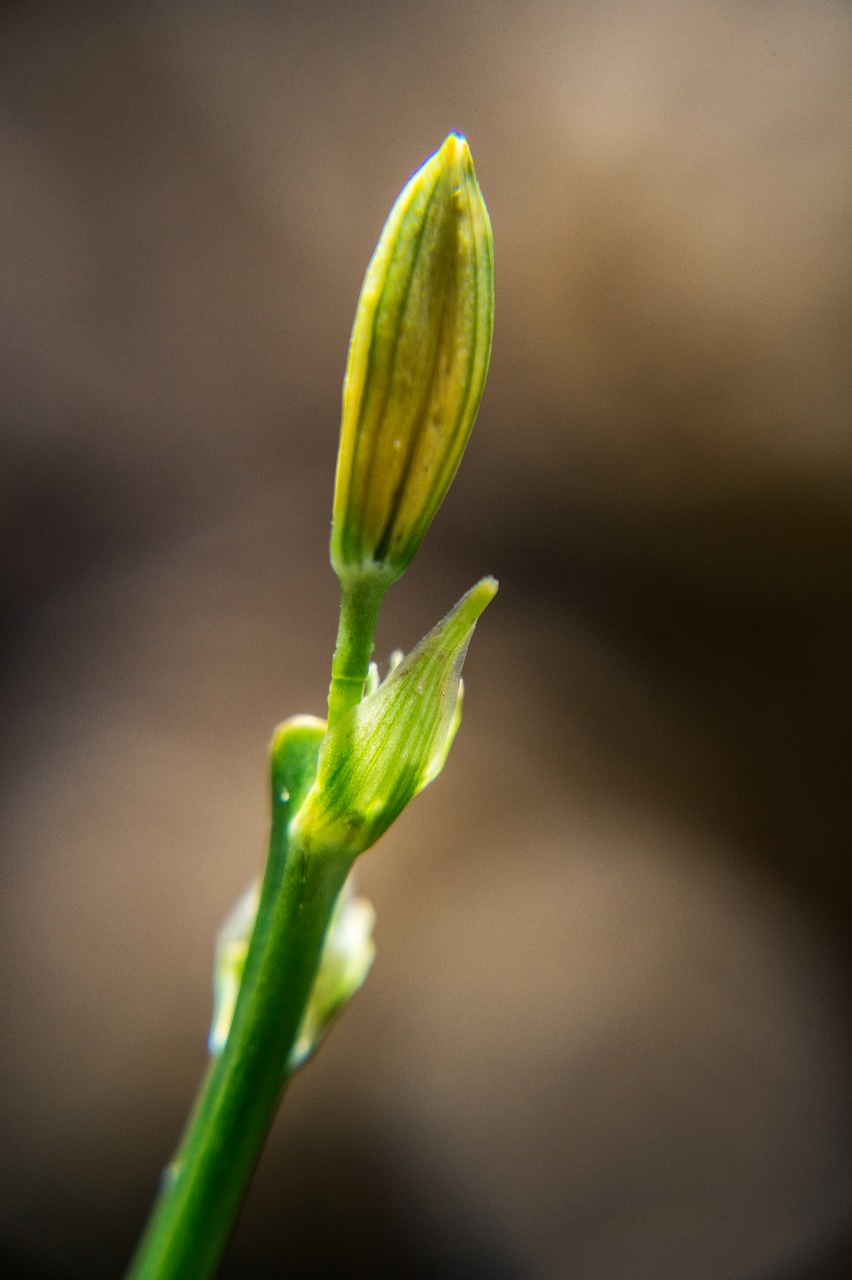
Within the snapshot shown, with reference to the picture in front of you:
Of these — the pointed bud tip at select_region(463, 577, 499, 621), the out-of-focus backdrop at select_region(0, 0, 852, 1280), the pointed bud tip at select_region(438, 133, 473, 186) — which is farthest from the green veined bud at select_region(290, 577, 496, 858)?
the out-of-focus backdrop at select_region(0, 0, 852, 1280)

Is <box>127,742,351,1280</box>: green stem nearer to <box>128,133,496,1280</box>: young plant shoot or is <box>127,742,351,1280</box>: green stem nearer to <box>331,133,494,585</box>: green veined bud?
<box>128,133,496,1280</box>: young plant shoot

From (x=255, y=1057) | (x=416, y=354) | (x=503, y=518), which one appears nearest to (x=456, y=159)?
(x=416, y=354)

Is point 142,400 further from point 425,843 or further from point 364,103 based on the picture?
point 425,843

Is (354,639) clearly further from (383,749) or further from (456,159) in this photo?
(456,159)

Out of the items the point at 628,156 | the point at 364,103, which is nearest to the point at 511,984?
the point at 628,156

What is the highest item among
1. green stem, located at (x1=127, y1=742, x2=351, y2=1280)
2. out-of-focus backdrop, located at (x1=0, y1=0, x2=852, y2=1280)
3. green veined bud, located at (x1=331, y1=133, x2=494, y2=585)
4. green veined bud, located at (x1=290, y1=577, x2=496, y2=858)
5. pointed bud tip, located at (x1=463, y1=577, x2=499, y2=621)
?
out-of-focus backdrop, located at (x1=0, y1=0, x2=852, y2=1280)

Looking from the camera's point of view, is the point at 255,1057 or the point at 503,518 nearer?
the point at 255,1057

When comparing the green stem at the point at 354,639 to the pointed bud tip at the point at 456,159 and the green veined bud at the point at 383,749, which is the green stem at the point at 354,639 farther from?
the pointed bud tip at the point at 456,159
